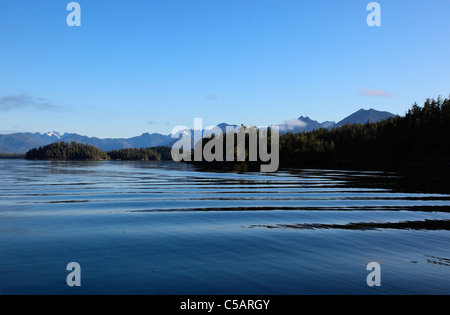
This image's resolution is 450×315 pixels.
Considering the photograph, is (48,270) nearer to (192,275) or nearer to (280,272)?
(192,275)

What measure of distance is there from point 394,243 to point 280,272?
944 cm

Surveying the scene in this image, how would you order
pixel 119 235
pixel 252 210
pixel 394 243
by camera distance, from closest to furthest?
pixel 394 243, pixel 119 235, pixel 252 210

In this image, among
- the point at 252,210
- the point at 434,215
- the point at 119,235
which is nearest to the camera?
the point at 119,235

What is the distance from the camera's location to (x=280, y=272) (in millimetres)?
14570

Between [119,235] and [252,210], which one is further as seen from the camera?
[252,210]
